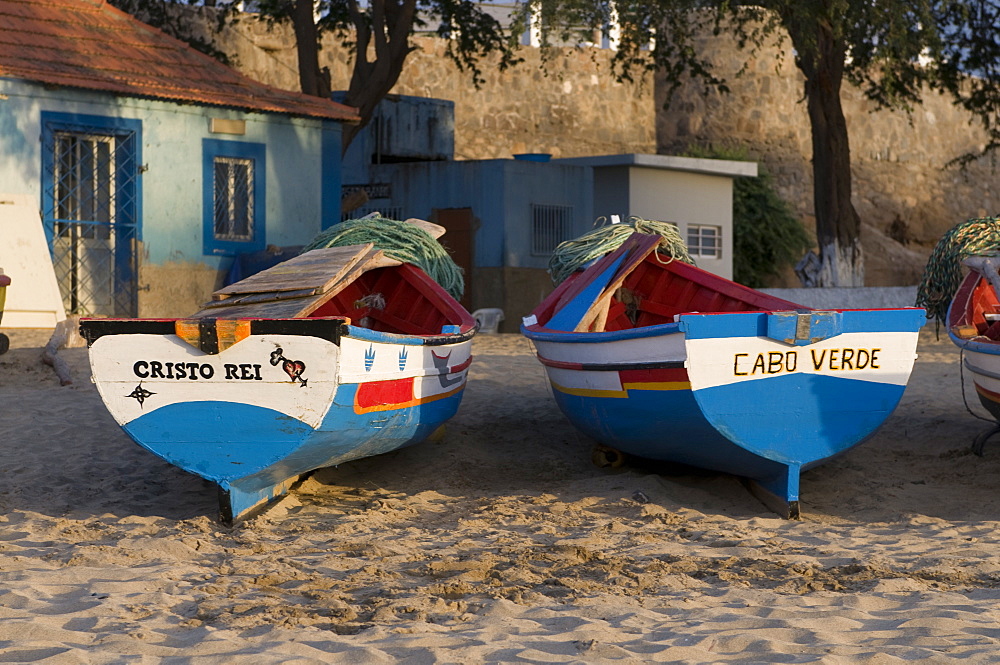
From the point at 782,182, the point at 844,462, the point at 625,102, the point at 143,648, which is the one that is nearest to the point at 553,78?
the point at 625,102

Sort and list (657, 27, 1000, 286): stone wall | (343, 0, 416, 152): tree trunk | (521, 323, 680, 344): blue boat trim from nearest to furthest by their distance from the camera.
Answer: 1. (521, 323, 680, 344): blue boat trim
2. (343, 0, 416, 152): tree trunk
3. (657, 27, 1000, 286): stone wall

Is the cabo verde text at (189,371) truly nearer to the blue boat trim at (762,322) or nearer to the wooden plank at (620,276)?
the blue boat trim at (762,322)

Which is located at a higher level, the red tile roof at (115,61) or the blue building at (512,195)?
the red tile roof at (115,61)

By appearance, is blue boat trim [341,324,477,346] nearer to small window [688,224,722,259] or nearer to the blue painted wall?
the blue painted wall

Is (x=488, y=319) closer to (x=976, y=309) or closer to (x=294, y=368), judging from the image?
(x=976, y=309)

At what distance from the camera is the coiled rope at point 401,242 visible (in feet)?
30.6

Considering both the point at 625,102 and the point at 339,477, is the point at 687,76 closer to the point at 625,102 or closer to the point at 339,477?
the point at 625,102

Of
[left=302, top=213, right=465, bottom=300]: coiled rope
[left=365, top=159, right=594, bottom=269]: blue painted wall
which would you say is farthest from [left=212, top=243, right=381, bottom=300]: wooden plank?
[left=365, top=159, right=594, bottom=269]: blue painted wall

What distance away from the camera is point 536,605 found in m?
5.16

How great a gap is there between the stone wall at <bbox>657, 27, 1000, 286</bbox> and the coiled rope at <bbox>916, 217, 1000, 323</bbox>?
682 inches

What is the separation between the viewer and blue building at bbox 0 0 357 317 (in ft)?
44.3

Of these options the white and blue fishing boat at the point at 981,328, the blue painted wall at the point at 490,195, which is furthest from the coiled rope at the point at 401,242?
the blue painted wall at the point at 490,195

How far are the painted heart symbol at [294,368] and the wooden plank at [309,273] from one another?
1333 mm

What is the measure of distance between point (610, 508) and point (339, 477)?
190cm
